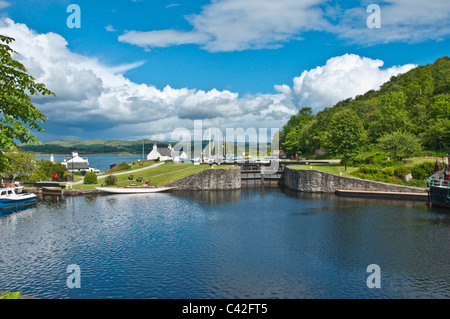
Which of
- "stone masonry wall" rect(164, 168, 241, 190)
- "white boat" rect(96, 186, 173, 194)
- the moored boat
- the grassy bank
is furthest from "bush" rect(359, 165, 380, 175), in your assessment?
"white boat" rect(96, 186, 173, 194)

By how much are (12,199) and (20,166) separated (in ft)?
63.8

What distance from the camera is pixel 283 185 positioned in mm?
73938

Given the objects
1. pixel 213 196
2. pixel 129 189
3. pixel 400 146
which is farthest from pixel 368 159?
pixel 129 189

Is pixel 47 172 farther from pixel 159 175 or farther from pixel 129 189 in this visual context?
pixel 159 175

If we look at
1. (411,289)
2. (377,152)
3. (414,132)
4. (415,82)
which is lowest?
(411,289)

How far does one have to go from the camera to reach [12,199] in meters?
48.0

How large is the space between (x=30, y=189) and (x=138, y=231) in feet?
132

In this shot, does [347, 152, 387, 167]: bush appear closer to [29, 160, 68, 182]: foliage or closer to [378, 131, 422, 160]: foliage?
[378, 131, 422, 160]: foliage

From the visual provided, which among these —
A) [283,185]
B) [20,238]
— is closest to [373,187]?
[283,185]

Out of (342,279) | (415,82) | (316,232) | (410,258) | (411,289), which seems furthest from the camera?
(415,82)

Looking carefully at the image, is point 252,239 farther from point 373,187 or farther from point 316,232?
point 373,187

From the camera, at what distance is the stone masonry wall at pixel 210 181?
216 ft

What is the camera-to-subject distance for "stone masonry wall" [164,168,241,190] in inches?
2586

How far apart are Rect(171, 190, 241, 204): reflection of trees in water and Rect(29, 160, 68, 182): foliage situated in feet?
94.1
